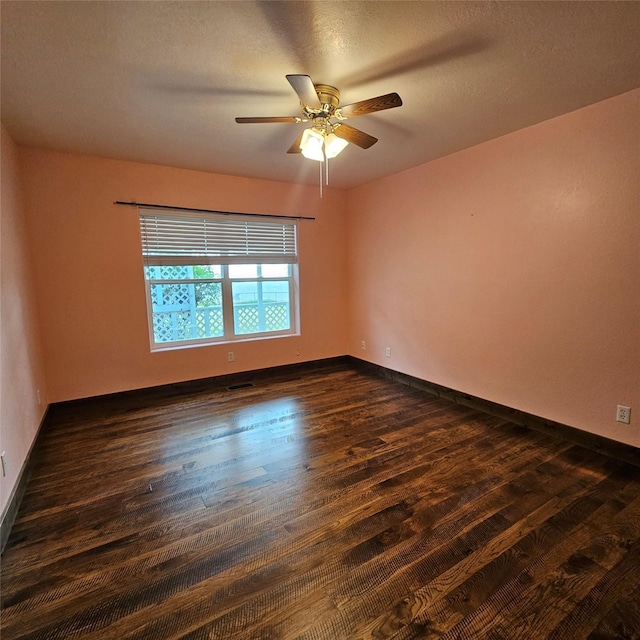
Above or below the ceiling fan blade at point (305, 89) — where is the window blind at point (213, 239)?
below

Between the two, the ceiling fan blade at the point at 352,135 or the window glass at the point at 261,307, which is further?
the window glass at the point at 261,307

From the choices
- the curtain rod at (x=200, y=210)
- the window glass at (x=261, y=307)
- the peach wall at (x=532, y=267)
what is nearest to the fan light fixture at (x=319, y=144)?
the peach wall at (x=532, y=267)

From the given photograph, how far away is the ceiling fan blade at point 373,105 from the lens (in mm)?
1749

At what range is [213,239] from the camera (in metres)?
3.91

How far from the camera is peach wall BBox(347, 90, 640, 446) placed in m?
2.27

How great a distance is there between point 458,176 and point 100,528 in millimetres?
3828

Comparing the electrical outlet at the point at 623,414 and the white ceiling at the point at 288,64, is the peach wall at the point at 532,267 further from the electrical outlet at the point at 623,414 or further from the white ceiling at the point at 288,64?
the white ceiling at the point at 288,64

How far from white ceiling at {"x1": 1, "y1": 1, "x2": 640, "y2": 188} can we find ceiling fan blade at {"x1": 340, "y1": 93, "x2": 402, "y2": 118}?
212 millimetres

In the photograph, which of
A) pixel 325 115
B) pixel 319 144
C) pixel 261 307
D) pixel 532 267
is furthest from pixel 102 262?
pixel 532 267

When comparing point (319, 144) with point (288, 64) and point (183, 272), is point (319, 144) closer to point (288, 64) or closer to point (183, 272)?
point (288, 64)

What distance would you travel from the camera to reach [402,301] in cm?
399

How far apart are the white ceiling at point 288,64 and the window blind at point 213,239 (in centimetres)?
97

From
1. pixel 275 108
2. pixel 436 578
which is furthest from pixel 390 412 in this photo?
pixel 275 108

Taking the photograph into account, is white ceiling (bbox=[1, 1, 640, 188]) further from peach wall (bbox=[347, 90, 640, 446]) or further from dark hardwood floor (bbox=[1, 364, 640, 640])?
dark hardwood floor (bbox=[1, 364, 640, 640])
